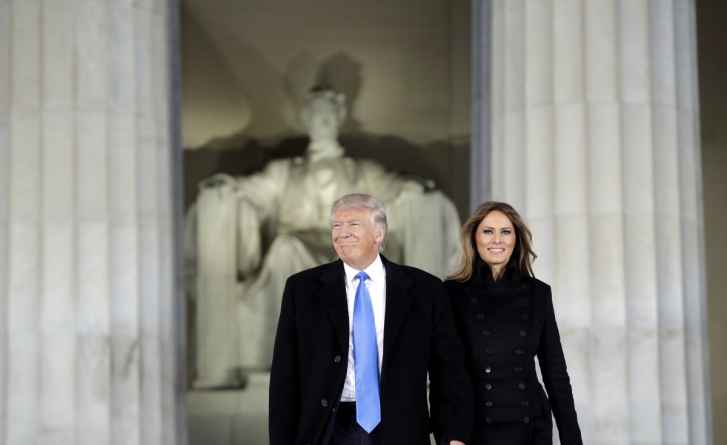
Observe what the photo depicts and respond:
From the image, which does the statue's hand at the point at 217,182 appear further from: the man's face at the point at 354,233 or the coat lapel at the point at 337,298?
the man's face at the point at 354,233

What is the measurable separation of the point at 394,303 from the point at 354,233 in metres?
0.31

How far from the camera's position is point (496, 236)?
466cm

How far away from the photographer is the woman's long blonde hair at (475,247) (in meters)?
4.67

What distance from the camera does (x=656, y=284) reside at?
755 cm

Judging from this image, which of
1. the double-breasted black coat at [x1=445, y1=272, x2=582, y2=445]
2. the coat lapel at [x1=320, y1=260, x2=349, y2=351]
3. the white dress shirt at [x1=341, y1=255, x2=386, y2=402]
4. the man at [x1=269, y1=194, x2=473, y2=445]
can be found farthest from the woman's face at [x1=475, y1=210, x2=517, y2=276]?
the coat lapel at [x1=320, y1=260, x2=349, y2=351]

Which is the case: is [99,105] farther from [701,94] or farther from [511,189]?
[701,94]

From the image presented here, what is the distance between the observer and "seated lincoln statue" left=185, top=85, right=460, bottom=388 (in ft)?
39.0

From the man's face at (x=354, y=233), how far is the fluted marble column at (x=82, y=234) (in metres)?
3.59

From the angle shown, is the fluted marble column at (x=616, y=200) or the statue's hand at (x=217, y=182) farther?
the statue's hand at (x=217, y=182)

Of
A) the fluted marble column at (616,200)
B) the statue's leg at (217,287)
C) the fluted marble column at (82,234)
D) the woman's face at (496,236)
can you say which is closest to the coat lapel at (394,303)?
the woman's face at (496,236)

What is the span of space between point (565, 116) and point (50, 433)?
3.71m

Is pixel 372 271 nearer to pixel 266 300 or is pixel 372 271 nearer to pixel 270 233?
pixel 266 300

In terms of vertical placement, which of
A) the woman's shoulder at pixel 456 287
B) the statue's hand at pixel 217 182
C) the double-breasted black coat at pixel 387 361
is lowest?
the double-breasted black coat at pixel 387 361

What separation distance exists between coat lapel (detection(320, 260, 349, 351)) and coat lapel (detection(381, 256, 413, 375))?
5.9 inches
